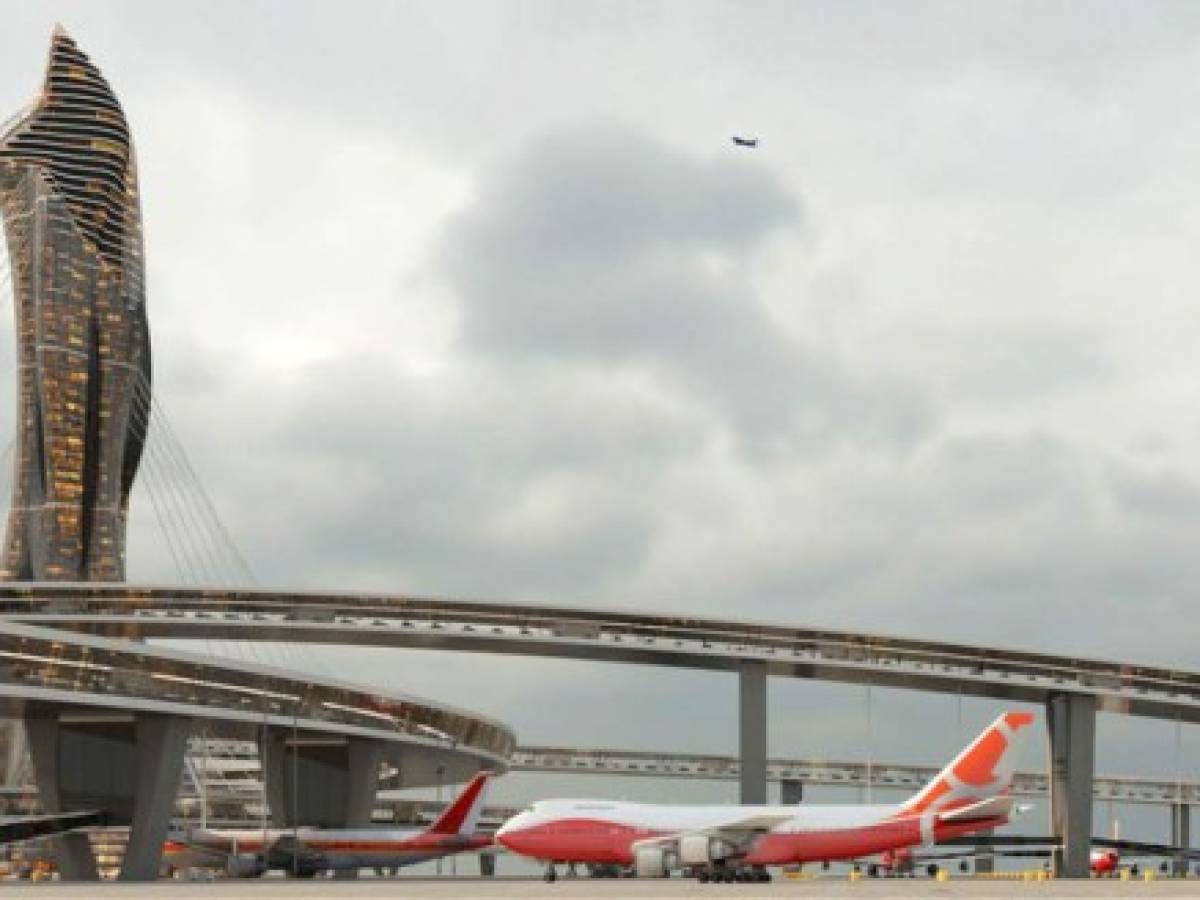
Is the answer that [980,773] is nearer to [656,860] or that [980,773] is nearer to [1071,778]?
[656,860]

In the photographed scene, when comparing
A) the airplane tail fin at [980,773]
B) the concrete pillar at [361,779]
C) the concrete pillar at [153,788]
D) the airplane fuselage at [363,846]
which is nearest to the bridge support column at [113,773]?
the concrete pillar at [153,788]

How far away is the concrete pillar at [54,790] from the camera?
88562mm

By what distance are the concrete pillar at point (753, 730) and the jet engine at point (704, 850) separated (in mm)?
31811

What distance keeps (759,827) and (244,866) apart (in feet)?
134

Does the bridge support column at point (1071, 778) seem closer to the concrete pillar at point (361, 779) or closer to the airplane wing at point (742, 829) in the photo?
the airplane wing at point (742, 829)

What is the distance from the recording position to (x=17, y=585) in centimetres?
14212

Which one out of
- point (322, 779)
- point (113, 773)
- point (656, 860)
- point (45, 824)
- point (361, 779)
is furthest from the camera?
point (322, 779)

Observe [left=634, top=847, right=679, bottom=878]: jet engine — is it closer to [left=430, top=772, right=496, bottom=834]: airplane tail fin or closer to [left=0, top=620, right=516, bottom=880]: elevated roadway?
[left=0, top=620, right=516, bottom=880]: elevated roadway

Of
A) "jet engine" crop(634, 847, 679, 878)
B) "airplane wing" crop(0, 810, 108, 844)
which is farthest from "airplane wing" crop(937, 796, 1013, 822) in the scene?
"airplane wing" crop(0, 810, 108, 844)

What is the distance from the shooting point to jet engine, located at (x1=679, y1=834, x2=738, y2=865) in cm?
7712

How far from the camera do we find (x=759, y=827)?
76.7 meters

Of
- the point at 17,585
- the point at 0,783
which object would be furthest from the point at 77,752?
the point at 0,783

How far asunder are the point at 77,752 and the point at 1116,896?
55.5 metres

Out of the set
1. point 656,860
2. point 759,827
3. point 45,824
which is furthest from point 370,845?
point 759,827
